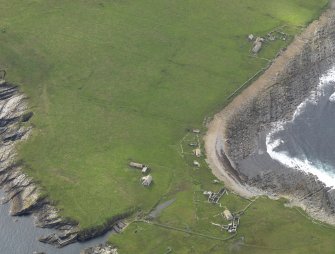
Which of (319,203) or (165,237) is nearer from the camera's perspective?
(165,237)

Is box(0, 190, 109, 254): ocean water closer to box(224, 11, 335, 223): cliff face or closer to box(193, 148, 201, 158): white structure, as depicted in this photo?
box(193, 148, 201, 158): white structure

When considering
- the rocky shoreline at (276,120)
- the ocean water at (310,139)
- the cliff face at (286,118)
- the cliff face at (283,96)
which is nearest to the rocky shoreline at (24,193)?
the rocky shoreline at (276,120)

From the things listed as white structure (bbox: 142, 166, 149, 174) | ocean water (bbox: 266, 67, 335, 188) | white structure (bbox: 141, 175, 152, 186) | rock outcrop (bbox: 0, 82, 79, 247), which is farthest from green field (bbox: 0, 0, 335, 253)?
ocean water (bbox: 266, 67, 335, 188)

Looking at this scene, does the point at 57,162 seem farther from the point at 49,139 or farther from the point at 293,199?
the point at 293,199

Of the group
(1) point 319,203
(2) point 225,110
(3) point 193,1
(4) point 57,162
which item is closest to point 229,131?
(2) point 225,110

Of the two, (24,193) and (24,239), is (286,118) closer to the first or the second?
(24,193)

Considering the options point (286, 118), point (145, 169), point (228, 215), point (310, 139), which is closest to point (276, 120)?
point (286, 118)
